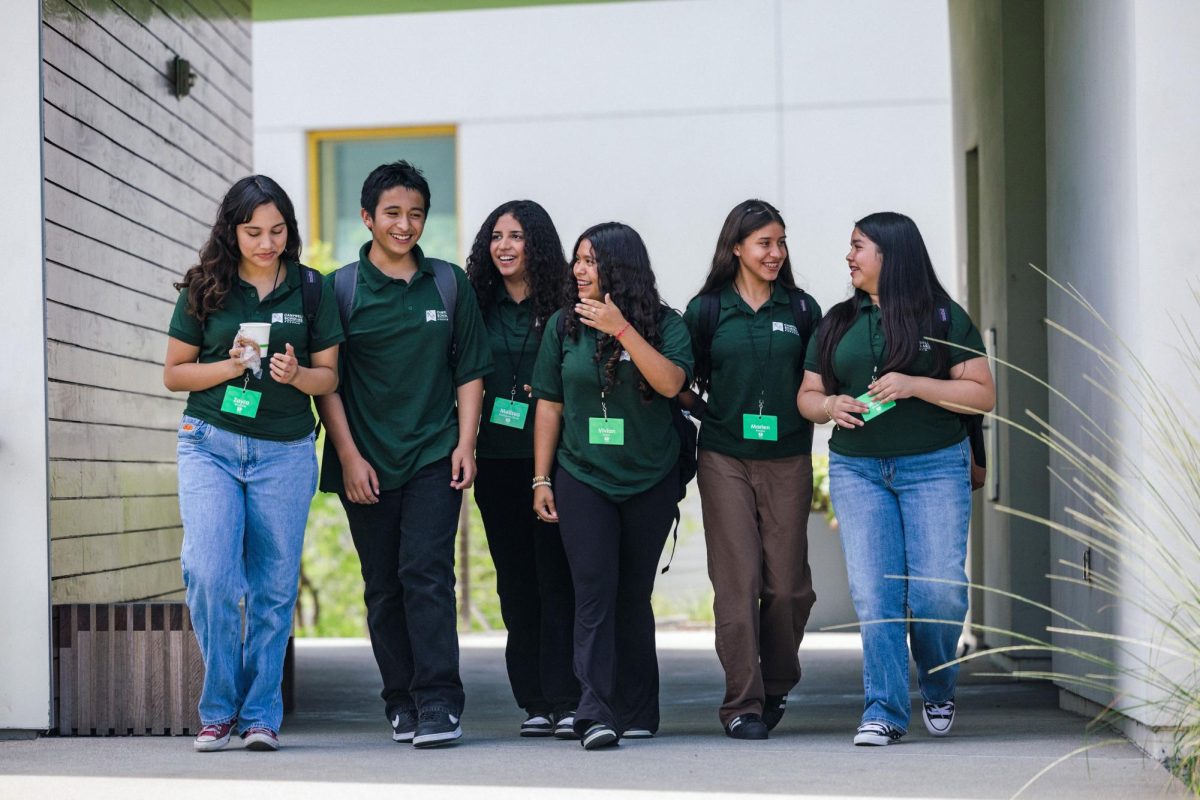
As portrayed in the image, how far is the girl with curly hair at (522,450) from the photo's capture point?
536 cm

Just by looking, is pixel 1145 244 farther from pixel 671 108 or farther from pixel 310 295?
pixel 671 108

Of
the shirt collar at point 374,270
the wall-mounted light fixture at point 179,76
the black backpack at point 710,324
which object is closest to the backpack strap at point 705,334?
the black backpack at point 710,324

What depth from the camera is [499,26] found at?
529 inches

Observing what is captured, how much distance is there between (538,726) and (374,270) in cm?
162

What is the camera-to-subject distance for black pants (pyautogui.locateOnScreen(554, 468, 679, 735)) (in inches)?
195

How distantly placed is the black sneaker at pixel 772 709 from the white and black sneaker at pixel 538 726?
0.72 meters

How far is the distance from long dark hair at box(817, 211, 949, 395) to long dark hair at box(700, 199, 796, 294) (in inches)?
11.1

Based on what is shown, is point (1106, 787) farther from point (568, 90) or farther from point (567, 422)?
point (568, 90)

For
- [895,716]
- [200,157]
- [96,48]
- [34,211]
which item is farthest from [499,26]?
[895,716]

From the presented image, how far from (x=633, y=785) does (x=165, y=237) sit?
12.2 ft

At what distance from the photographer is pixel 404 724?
516cm

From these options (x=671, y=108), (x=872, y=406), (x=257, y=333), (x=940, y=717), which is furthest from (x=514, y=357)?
(x=671, y=108)

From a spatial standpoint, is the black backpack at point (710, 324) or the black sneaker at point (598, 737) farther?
the black backpack at point (710, 324)

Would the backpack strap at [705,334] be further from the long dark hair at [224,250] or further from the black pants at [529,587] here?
the long dark hair at [224,250]
